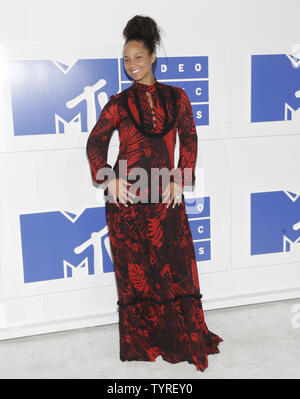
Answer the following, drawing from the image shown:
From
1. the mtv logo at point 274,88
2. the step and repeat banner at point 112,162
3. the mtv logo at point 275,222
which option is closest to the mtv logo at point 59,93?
the step and repeat banner at point 112,162

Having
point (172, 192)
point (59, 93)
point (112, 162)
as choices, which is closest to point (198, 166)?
point (112, 162)

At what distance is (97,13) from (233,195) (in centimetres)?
118

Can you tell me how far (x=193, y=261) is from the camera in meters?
2.12

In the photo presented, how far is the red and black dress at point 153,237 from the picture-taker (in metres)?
2.01

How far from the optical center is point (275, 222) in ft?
9.03

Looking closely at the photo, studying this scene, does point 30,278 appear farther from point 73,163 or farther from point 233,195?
point 233,195

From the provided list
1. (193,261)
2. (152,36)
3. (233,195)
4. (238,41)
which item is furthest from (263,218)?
(152,36)

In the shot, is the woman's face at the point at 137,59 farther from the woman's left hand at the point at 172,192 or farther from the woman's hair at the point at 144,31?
the woman's left hand at the point at 172,192

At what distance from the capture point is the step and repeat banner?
2322mm

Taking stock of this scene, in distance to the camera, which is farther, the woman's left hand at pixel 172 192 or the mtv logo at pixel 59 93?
the mtv logo at pixel 59 93

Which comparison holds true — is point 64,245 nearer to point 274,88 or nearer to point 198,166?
point 198,166

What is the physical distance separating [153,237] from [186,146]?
424mm

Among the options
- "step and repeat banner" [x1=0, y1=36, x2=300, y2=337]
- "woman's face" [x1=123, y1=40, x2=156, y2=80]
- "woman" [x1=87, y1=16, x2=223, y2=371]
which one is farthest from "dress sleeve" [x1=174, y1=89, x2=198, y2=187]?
"step and repeat banner" [x1=0, y1=36, x2=300, y2=337]

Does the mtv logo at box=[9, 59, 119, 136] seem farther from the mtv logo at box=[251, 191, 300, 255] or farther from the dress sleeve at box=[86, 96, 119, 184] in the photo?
the mtv logo at box=[251, 191, 300, 255]
